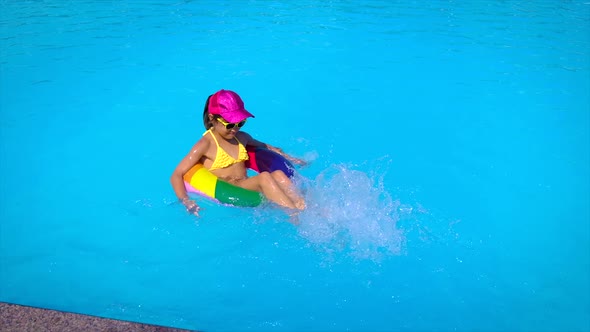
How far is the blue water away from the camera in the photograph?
141 inches

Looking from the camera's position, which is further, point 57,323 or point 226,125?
point 226,125

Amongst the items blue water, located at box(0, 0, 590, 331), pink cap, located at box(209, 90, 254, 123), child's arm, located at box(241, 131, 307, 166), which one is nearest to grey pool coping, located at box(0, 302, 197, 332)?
blue water, located at box(0, 0, 590, 331)

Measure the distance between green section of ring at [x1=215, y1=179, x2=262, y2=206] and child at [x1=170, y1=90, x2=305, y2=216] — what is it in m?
0.10

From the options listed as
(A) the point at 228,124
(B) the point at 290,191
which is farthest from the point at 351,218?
(A) the point at 228,124

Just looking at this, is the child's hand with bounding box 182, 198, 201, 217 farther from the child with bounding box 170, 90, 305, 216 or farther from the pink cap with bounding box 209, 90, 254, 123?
the pink cap with bounding box 209, 90, 254, 123

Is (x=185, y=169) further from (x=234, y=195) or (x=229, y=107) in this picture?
(x=229, y=107)

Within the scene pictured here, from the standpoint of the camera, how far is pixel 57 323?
2.77 meters

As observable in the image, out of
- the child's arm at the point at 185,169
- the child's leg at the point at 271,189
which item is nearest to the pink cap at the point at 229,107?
the child's arm at the point at 185,169

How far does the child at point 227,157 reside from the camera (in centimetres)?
372

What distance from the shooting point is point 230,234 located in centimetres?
414

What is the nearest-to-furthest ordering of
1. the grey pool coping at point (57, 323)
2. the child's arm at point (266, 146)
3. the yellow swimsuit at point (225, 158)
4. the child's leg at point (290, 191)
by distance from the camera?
the grey pool coping at point (57, 323) < the child's leg at point (290, 191) < the yellow swimsuit at point (225, 158) < the child's arm at point (266, 146)

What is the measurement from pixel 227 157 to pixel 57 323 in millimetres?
1722

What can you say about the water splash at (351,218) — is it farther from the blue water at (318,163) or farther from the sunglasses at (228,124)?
the sunglasses at (228,124)

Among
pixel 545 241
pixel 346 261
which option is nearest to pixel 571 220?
pixel 545 241
